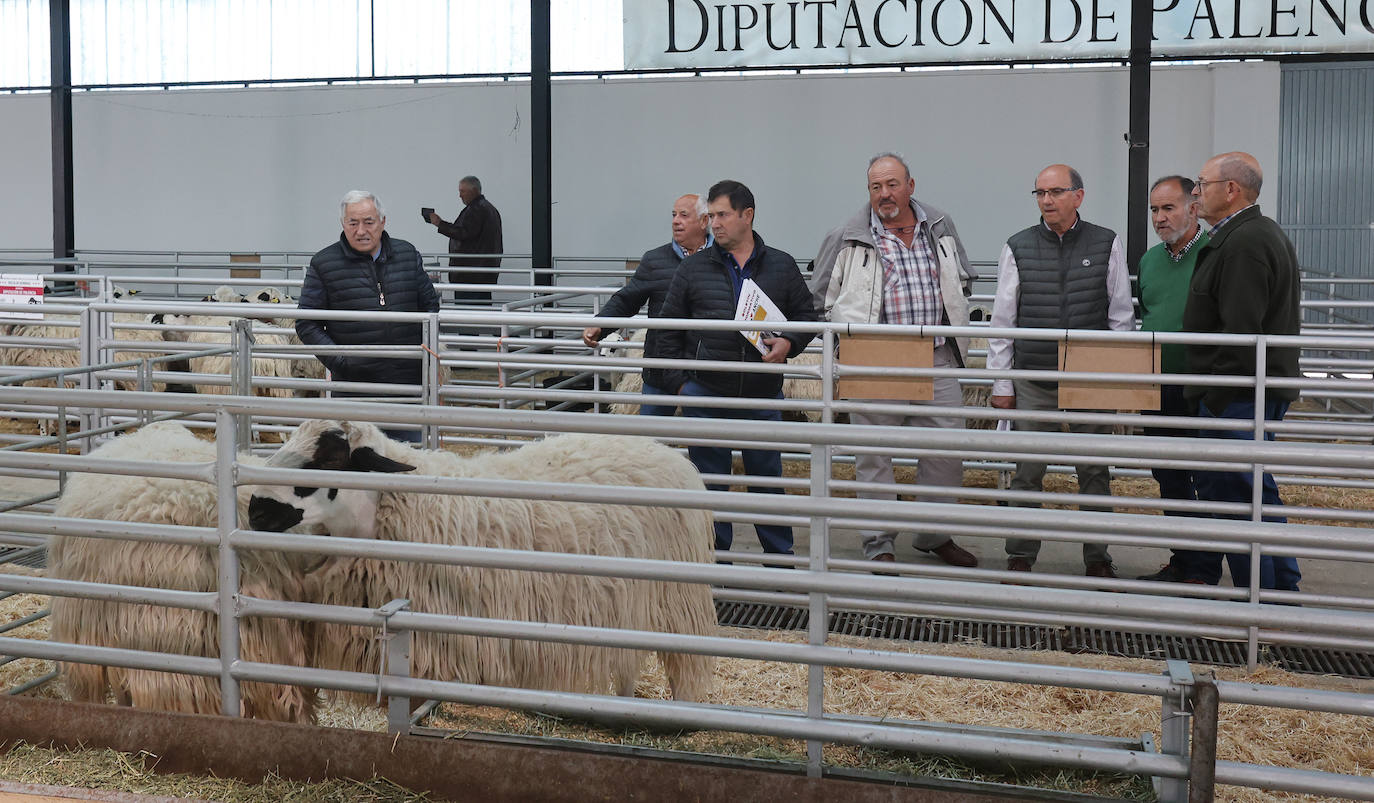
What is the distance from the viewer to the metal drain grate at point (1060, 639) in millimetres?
4957

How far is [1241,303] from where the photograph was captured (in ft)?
16.7

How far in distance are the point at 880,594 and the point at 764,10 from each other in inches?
494

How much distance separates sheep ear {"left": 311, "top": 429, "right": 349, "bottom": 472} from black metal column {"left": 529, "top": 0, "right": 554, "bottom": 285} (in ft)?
28.4

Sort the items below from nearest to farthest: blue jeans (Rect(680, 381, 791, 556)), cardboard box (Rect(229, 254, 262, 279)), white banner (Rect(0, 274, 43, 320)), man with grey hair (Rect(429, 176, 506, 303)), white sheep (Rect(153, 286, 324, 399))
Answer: blue jeans (Rect(680, 381, 791, 556)) → white banner (Rect(0, 274, 43, 320)) → white sheep (Rect(153, 286, 324, 399)) → man with grey hair (Rect(429, 176, 506, 303)) → cardboard box (Rect(229, 254, 262, 279))

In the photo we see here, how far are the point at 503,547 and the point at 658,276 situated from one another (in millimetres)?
2766

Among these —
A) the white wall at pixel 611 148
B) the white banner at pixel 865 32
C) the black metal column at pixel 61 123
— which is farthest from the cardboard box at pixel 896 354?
the black metal column at pixel 61 123

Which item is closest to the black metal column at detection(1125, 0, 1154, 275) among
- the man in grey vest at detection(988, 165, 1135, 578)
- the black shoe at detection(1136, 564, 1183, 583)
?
the man in grey vest at detection(988, 165, 1135, 578)

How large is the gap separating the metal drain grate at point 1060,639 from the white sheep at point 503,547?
133 centimetres

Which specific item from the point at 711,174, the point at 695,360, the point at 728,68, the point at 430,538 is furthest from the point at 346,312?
the point at 711,174

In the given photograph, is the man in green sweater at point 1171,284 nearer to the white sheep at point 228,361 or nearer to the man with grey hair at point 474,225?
the white sheep at point 228,361

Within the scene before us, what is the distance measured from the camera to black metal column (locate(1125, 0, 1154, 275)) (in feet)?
34.5

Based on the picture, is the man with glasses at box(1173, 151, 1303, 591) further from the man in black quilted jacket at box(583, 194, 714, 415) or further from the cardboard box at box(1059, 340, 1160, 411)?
the man in black quilted jacket at box(583, 194, 714, 415)

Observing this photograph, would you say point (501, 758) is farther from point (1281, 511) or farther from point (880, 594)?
point (1281, 511)

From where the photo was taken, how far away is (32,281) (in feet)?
25.2
